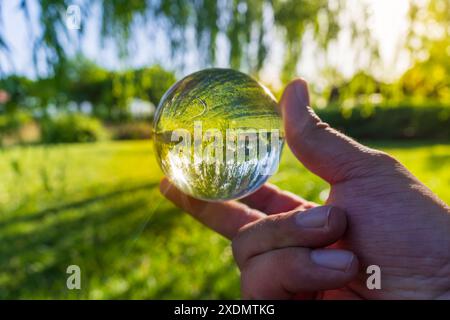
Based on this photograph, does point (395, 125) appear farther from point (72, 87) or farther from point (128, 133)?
point (72, 87)

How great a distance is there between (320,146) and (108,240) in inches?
134

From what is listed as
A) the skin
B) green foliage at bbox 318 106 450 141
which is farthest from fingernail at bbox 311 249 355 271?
green foliage at bbox 318 106 450 141

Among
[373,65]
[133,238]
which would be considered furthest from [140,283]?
[373,65]

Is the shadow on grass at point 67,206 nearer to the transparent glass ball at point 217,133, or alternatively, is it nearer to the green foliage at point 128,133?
the transparent glass ball at point 217,133

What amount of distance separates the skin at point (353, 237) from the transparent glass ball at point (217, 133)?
172mm

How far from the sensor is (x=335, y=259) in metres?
1.24

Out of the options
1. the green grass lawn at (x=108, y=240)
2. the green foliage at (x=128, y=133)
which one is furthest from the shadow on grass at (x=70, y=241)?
the green foliage at (x=128, y=133)

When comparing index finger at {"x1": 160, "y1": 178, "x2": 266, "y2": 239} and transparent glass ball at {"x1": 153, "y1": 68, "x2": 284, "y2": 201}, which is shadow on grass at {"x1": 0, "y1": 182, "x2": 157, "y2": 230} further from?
transparent glass ball at {"x1": 153, "y1": 68, "x2": 284, "y2": 201}

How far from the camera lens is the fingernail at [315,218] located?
125 centimetres

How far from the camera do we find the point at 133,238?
441 cm

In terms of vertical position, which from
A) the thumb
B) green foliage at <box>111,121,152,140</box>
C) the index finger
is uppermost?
the thumb

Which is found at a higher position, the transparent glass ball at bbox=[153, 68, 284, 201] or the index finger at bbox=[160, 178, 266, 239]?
the transparent glass ball at bbox=[153, 68, 284, 201]

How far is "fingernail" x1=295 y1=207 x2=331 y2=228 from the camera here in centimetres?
125
